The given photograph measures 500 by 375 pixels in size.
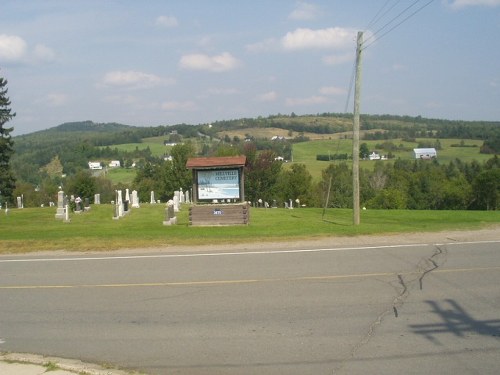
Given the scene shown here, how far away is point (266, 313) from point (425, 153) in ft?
319

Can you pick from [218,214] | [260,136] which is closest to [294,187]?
[218,214]

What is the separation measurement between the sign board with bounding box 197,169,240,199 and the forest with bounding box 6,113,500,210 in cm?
727

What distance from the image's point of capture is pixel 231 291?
9.69 meters

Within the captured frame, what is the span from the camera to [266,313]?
8.17 meters

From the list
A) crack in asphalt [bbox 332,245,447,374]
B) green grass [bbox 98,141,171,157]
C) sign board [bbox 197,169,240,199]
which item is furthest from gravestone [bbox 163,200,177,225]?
green grass [bbox 98,141,171,157]

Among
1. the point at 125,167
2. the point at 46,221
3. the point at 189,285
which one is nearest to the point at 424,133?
the point at 125,167

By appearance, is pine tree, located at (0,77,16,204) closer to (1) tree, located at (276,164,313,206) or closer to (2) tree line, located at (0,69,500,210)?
(2) tree line, located at (0,69,500,210)

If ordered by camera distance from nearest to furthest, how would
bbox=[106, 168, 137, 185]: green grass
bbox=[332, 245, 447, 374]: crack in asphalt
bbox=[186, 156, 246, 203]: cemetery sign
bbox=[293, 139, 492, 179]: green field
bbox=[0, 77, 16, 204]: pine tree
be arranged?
bbox=[332, 245, 447, 374]: crack in asphalt
bbox=[186, 156, 246, 203]: cemetery sign
bbox=[0, 77, 16, 204]: pine tree
bbox=[293, 139, 492, 179]: green field
bbox=[106, 168, 137, 185]: green grass

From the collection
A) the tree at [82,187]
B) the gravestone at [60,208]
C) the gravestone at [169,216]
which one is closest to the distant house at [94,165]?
the tree at [82,187]

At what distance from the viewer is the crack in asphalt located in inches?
259

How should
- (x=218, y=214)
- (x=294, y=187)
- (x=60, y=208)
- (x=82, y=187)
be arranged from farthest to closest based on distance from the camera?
(x=82, y=187)
(x=294, y=187)
(x=60, y=208)
(x=218, y=214)

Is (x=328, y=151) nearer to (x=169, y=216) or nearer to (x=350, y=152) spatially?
(x=350, y=152)

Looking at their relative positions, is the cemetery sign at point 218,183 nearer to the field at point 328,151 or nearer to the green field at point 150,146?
the field at point 328,151

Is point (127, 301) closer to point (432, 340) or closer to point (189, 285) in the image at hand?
point (189, 285)
